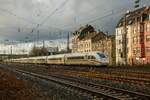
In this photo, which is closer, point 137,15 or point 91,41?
point 137,15

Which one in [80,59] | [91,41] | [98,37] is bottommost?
[80,59]

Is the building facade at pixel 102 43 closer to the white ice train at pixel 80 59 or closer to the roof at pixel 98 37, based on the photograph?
the roof at pixel 98 37

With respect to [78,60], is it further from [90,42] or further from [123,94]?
[90,42]

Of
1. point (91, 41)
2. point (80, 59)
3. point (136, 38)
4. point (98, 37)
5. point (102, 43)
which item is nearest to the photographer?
point (80, 59)

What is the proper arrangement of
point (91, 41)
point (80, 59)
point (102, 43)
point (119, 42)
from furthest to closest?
point (91, 41), point (102, 43), point (119, 42), point (80, 59)

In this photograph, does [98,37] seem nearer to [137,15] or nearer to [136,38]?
[137,15]

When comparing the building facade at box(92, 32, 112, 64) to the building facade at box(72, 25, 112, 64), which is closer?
the building facade at box(92, 32, 112, 64)

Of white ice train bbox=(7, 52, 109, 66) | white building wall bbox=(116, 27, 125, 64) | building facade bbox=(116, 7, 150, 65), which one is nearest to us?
white ice train bbox=(7, 52, 109, 66)

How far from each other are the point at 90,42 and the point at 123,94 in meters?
125

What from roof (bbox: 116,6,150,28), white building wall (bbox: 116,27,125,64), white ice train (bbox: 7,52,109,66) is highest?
roof (bbox: 116,6,150,28)

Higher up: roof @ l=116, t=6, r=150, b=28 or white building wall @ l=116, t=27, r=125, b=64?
roof @ l=116, t=6, r=150, b=28

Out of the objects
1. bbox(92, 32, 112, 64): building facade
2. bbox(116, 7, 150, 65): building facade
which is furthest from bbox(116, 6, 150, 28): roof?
bbox(92, 32, 112, 64): building facade

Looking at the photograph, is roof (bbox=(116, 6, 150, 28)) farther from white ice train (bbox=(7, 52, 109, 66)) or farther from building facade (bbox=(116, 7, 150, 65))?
white ice train (bbox=(7, 52, 109, 66))

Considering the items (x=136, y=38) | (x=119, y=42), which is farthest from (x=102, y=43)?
(x=136, y=38)
